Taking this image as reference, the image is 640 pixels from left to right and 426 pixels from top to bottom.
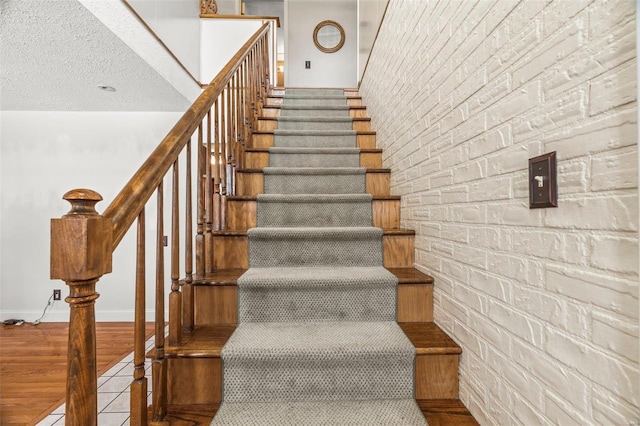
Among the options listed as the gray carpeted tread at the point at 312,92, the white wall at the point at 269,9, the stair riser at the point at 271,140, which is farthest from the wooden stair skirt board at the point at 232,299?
the white wall at the point at 269,9

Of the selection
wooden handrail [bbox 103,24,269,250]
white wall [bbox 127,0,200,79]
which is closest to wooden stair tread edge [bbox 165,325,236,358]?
wooden handrail [bbox 103,24,269,250]

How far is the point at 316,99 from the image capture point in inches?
136

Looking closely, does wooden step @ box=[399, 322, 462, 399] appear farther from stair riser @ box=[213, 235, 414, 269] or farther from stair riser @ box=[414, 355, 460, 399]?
stair riser @ box=[213, 235, 414, 269]

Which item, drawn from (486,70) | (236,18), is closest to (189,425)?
(486,70)

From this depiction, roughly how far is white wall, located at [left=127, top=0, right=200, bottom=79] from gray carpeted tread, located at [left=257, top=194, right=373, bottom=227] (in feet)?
5.61

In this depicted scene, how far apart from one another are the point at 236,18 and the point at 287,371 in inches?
154

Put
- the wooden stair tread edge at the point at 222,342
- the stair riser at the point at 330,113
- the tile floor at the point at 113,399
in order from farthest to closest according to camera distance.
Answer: the stair riser at the point at 330,113 < the tile floor at the point at 113,399 < the wooden stair tread edge at the point at 222,342

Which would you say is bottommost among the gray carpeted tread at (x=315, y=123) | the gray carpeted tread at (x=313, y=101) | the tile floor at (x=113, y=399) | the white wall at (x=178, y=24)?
the tile floor at (x=113, y=399)

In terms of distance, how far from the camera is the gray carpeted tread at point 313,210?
6.06 ft

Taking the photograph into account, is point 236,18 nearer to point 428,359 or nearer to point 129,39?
point 129,39

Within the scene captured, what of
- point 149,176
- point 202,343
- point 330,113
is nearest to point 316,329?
point 202,343

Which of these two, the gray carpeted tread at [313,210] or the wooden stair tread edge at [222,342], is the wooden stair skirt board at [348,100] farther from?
the wooden stair tread edge at [222,342]

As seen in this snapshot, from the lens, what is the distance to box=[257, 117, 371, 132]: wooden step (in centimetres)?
289

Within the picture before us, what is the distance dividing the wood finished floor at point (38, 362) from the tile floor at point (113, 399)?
73 millimetres
